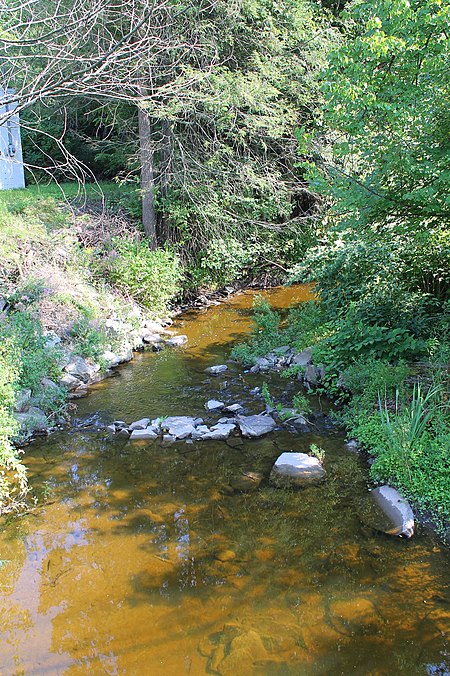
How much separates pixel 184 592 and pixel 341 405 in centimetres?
355

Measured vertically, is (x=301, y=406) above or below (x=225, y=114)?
below

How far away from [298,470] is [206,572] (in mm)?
1619

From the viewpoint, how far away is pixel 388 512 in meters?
4.72

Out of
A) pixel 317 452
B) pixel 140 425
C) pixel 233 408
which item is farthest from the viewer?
pixel 233 408

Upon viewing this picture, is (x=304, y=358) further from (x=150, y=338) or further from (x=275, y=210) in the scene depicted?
(x=275, y=210)

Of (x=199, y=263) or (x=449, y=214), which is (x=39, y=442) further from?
(x=199, y=263)

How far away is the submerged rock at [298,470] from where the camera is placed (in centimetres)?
536

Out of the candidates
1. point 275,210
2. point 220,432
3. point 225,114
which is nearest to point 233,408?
point 220,432

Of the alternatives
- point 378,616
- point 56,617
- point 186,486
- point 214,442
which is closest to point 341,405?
point 214,442

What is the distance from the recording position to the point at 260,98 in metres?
11.5

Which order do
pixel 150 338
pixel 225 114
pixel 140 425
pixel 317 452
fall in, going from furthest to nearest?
pixel 225 114, pixel 150 338, pixel 140 425, pixel 317 452

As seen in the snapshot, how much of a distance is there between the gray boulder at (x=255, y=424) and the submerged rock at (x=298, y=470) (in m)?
0.77

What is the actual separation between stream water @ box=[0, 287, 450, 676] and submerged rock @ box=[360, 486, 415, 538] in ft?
0.32

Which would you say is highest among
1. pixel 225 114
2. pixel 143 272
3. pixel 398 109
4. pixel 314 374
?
pixel 225 114
